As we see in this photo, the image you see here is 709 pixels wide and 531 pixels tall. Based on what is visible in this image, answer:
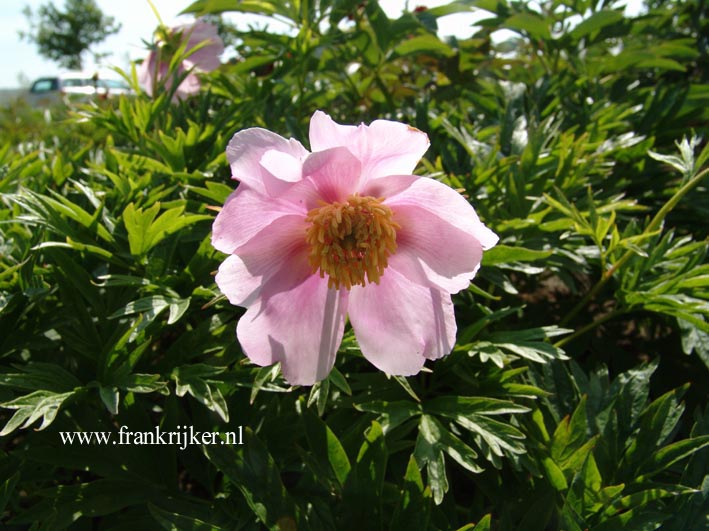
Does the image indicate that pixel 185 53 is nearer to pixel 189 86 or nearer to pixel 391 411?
pixel 189 86

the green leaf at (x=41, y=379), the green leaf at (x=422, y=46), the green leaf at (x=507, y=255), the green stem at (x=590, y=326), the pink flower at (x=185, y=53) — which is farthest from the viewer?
the green leaf at (x=422, y=46)

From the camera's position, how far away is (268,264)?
748 millimetres

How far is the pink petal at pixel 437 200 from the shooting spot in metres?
0.70

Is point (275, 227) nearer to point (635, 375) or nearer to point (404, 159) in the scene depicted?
point (404, 159)

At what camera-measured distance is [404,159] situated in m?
0.73

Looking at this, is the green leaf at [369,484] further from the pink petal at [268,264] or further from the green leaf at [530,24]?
the green leaf at [530,24]

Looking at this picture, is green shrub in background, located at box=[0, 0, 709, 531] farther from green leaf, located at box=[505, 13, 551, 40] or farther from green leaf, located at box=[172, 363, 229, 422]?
green leaf, located at box=[505, 13, 551, 40]

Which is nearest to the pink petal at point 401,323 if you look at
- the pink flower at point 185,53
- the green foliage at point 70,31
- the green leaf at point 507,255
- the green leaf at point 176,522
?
the green leaf at point 507,255

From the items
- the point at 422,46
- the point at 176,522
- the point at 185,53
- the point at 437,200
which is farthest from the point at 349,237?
the point at 422,46

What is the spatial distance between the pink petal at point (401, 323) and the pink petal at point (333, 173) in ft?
0.44

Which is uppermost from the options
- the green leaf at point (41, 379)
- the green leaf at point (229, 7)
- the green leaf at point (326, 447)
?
the green leaf at point (229, 7)

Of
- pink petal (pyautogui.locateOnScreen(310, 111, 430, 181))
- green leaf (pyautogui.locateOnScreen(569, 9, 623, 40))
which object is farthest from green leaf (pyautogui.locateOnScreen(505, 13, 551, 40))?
pink petal (pyautogui.locateOnScreen(310, 111, 430, 181))

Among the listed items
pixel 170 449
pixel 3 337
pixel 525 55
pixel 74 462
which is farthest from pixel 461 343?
pixel 525 55

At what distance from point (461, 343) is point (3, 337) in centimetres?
74
